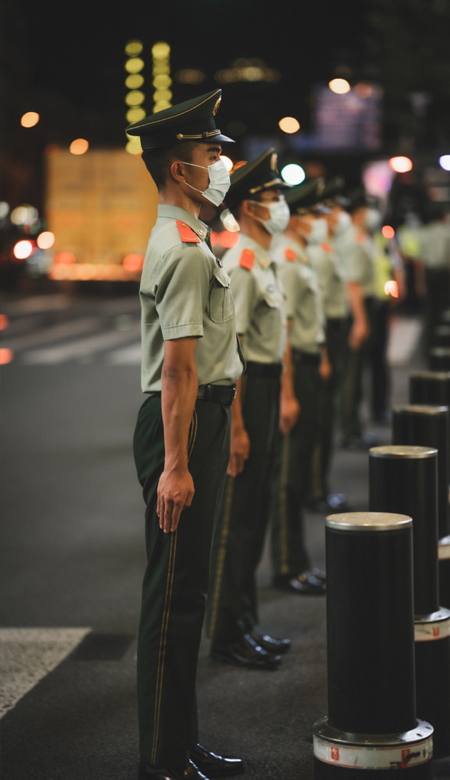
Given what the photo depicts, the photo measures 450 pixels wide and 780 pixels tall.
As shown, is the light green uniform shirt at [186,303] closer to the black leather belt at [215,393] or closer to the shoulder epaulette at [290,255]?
the black leather belt at [215,393]

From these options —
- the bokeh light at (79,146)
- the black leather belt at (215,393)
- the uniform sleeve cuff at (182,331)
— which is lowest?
the black leather belt at (215,393)

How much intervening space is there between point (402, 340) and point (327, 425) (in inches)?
522

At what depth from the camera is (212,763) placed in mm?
3486

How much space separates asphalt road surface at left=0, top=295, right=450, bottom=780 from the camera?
373 cm

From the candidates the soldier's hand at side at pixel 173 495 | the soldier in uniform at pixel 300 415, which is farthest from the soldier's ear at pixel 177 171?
the soldier in uniform at pixel 300 415

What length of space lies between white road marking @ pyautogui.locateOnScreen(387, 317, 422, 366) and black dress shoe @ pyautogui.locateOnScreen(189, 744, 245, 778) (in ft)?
36.0

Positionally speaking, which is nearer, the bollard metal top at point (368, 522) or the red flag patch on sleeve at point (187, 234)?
the bollard metal top at point (368, 522)

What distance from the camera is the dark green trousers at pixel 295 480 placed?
224 inches

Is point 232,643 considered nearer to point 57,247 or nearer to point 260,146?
point 57,247

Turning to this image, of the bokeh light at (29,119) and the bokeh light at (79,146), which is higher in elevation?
the bokeh light at (79,146)

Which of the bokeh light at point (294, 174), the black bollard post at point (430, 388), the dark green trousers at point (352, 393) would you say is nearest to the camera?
the black bollard post at point (430, 388)

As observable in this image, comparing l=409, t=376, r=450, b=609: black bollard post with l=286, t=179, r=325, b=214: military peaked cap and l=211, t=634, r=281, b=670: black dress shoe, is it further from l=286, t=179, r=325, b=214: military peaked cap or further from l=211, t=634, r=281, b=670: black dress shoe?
l=211, t=634, r=281, b=670: black dress shoe

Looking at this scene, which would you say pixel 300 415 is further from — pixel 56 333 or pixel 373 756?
pixel 56 333

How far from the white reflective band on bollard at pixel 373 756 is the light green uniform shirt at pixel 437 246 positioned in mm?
14674
